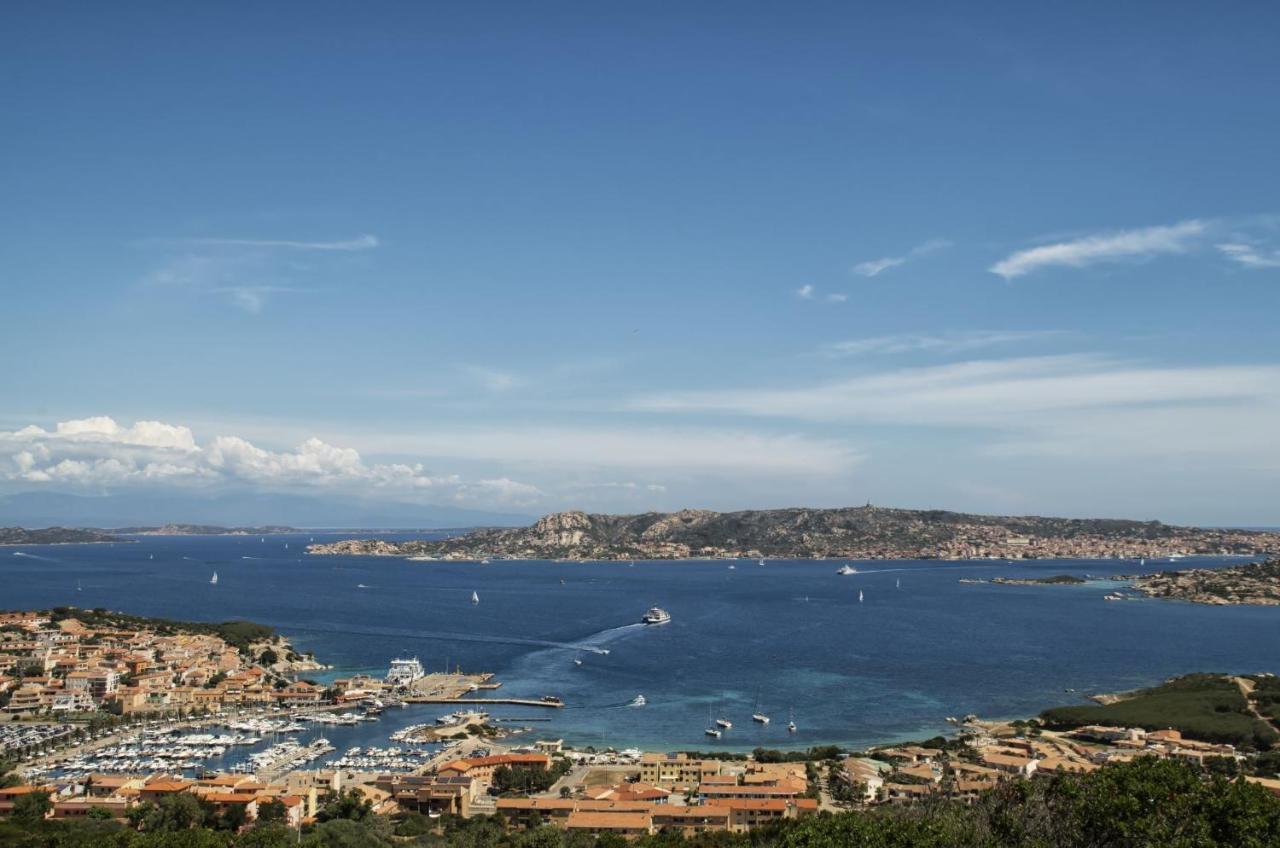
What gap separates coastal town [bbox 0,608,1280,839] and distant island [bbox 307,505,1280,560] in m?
114

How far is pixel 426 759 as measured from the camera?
31.5 meters

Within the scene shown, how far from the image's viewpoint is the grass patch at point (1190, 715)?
3186 centimetres

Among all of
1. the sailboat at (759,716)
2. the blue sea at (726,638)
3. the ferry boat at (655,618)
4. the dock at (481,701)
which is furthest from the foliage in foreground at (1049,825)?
the ferry boat at (655,618)

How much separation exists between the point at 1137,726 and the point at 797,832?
81.5 feet

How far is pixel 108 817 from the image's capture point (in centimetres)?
2258

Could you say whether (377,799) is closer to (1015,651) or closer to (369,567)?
(1015,651)

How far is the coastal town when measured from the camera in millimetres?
24016

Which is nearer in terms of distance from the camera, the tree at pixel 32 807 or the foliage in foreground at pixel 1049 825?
the foliage in foreground at pixel 1049 825

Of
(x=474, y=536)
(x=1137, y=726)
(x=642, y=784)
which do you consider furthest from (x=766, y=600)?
(x=474, y=536)

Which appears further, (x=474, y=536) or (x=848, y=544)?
(x=474, y=536)

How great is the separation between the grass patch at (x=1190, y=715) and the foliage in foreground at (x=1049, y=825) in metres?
17.0

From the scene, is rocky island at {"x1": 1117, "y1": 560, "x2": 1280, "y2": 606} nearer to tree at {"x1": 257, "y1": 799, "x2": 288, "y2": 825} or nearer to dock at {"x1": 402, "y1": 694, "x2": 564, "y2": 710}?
dock at {"x1": 402, "y1": 694, "x2": 564, "y2": 710}

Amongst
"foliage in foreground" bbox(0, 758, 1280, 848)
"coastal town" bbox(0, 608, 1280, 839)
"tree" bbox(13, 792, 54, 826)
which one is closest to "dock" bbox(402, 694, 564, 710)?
"coastal town" bbox(0, 608, 1280, 839)

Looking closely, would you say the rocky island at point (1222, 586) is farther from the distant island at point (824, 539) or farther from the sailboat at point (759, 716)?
the sailboat at point (759, 716)
